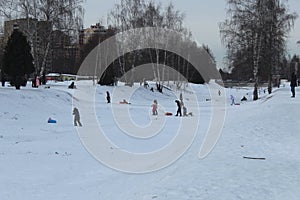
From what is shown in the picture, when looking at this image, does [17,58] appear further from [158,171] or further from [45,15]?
[158,171]

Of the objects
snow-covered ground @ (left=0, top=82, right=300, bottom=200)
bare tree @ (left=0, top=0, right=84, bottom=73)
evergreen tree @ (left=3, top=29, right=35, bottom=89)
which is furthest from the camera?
bare tree @ (left=0, top=0, right=84, bottom=73)

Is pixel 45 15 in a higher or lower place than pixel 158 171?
higher

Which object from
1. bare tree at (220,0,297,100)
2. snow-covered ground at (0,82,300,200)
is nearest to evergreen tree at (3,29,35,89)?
snow-covered ground at (0,82,300,200)

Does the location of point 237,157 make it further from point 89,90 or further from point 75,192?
point 89,90

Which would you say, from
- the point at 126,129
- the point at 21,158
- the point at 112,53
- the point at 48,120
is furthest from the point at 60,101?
the point at 112,53

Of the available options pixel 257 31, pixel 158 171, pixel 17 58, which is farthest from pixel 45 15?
pixel 158 171

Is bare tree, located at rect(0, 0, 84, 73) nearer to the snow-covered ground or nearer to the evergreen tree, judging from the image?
the evergreen tree

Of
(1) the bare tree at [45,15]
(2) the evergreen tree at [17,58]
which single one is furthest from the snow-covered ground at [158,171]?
(1) the bare tree at [45,15]

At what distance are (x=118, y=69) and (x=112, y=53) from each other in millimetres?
5530

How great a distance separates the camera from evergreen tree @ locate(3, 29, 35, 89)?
25328 millimetres

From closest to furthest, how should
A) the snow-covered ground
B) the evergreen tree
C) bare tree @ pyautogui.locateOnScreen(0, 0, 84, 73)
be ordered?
1. the snow-covered ground
2. the evergreen tree
3. bare tree @ pyautogui.locateOnScreen(0, 0, 84, 73)

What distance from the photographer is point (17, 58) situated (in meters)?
25.3

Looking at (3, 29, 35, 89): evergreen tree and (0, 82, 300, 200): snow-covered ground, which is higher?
(3, 29, 35, 89): evergreen tree

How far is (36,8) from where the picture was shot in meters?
33.6
